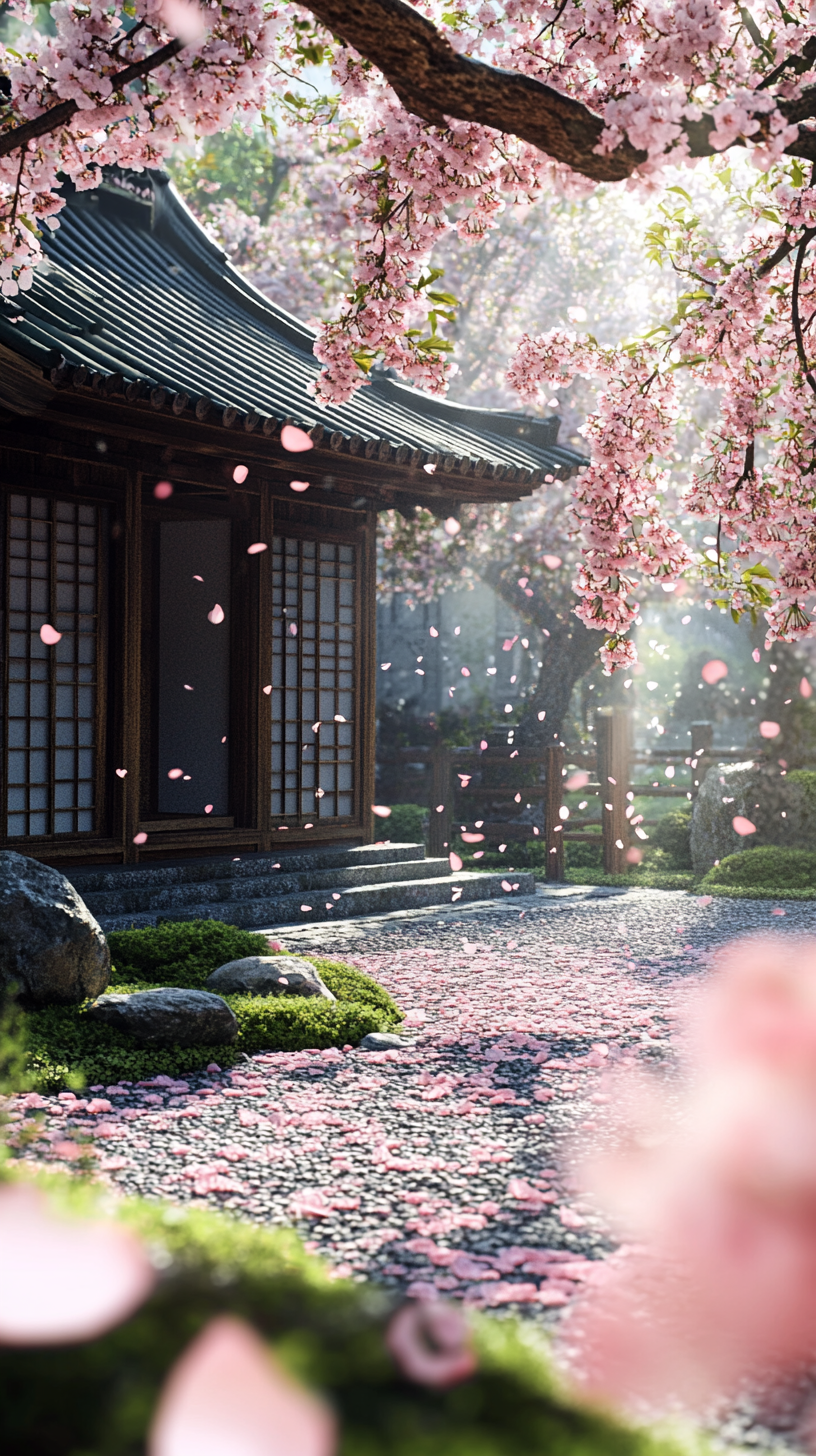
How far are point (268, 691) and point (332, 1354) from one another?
29.5 ft

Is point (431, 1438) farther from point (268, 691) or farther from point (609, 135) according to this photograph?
point (268, 691)

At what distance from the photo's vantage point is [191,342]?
33.9ft

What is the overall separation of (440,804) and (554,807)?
1.22 meters

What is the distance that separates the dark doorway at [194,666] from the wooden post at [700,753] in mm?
6326

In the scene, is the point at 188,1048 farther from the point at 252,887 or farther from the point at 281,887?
the point at 281,887

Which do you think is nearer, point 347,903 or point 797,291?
point 797,291

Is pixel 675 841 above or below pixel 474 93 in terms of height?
below

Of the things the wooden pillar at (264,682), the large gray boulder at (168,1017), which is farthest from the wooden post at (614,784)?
the large gray boulder at (168,1017)

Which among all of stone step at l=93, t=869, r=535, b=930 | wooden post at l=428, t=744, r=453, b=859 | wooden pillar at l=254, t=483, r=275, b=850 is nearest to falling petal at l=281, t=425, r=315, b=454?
wooden pillar at l=254, t=483, r=275, b=850

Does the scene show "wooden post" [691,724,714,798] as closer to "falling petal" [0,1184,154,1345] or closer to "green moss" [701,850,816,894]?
"green moss" [701,850,816,894]

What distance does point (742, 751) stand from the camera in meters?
16.1

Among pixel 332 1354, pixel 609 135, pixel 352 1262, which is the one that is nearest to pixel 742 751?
pixel 609 135

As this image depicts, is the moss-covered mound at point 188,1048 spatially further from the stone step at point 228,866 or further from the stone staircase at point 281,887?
the stone step at point 228,866

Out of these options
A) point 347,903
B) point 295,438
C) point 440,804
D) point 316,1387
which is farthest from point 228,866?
point 316,1387
